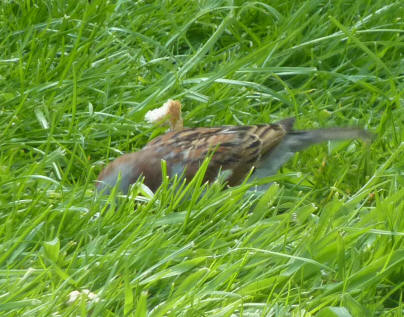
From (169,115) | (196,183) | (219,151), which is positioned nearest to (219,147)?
(219,151)

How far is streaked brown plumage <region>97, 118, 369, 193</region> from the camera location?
4.07m

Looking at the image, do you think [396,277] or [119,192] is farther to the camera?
[119,192]

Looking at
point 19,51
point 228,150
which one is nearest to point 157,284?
point 228,150

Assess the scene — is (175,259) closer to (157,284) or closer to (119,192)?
(157,284)

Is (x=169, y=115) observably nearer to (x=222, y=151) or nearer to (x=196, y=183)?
(x=222, y=151)

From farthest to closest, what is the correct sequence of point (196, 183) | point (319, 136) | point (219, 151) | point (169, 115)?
point (169, 115) < point (319, 136) < point (219, 151) < point (196, 183)

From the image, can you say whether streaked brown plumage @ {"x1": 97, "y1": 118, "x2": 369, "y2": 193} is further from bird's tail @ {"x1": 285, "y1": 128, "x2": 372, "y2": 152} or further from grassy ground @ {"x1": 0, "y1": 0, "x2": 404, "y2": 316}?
grassy ground @ {"x1": 0, "y1": 0, "x2": 404, "y2": 316}

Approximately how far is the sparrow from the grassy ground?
0.37ft

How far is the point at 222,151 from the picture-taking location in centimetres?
434

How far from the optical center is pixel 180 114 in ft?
15.6

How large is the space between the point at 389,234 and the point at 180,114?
5.34 feet

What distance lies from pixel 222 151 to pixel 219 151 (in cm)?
2

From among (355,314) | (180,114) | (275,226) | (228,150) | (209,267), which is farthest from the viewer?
(180,114)

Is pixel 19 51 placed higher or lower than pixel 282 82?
higher
